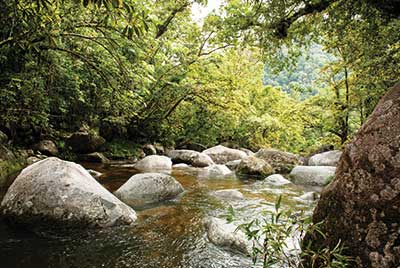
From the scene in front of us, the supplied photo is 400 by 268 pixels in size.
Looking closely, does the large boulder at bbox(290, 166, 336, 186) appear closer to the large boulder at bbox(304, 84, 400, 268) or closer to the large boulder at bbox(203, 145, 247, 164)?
the large boulder at bbox(203, 145, 247, 164)

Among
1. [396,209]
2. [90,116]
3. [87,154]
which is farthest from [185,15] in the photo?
[396,209]

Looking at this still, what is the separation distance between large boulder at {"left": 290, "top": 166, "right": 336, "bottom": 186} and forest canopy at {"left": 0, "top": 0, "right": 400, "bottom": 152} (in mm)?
2641

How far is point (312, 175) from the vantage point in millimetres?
9961

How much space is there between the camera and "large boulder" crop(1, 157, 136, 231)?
4.46m

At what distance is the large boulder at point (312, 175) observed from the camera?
31.9 ft

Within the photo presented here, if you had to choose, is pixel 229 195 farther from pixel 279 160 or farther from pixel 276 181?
pixel 279 160

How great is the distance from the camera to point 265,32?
6.31 metres

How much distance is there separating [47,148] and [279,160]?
30.0 feet

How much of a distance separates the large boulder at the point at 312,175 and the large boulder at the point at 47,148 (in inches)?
340

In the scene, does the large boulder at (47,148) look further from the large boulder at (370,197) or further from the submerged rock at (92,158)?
the large boulder at (370,197)

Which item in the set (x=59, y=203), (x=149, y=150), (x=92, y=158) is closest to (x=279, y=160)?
(x=149, y=150)

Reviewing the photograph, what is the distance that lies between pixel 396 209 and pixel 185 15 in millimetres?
16848

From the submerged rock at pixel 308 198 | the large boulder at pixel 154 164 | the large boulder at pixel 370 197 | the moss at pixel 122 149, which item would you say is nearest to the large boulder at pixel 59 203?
the large boulder at pixel 370 197

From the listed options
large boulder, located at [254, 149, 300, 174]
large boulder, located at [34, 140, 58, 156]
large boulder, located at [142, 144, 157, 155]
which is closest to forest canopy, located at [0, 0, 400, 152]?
large boulder, located at [34, 140, 58, 156]
